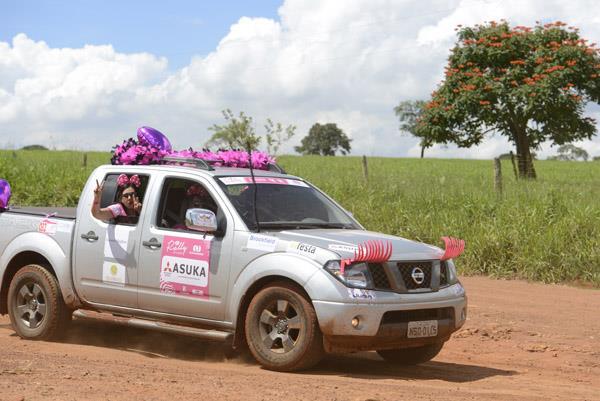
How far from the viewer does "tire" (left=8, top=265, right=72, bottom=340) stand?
29.9 ft

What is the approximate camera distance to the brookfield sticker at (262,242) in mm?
7707

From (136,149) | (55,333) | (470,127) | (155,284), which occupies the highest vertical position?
(470,127)

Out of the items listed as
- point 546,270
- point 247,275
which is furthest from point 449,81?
point 247,275

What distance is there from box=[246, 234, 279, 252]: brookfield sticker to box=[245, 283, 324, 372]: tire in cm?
31

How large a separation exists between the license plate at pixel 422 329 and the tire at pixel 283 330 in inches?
28.2

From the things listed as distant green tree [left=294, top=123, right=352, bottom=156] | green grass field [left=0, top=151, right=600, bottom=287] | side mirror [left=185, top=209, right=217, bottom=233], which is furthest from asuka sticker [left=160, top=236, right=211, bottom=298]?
distant green tree [left=294, top=123, right=352, bottom=156]

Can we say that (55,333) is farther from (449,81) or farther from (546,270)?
(449,81)

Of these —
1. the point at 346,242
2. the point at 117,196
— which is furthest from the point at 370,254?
the point at 117,196

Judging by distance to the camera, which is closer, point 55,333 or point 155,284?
point 155,284

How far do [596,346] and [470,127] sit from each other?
2947cm

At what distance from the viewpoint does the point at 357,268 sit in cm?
741

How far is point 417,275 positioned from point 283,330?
3.69 ft

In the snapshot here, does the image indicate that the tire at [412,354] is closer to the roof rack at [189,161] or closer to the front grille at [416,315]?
the front grille at [416,315]

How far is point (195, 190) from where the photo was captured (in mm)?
8562
